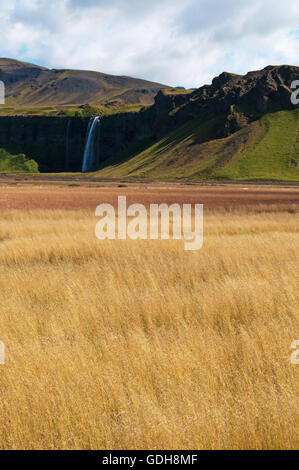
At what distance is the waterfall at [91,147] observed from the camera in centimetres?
13562

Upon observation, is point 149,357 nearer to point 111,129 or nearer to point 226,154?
point 226,154

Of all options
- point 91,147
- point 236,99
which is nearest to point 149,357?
point 236,99

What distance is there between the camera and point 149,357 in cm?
457

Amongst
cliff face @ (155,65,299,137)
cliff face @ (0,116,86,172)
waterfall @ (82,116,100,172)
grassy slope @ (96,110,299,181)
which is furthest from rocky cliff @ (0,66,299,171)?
grassy slope @ (96,110,299,181)

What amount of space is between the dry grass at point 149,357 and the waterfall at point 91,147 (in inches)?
5107

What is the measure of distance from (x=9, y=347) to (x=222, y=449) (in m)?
2.93

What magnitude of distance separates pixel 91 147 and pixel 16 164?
82.0ft

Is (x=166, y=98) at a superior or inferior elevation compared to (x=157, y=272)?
superior

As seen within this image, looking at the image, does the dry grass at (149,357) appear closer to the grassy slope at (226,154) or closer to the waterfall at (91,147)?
the grassy slope at (226,154)

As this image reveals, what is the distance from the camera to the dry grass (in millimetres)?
3445

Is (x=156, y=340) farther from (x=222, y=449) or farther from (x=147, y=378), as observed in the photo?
(x=222, y=449)

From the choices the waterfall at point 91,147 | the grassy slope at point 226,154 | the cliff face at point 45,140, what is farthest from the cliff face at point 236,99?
the cliff face at point 45,140

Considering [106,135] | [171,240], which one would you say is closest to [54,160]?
[106,135]

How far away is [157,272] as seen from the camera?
9250mm
